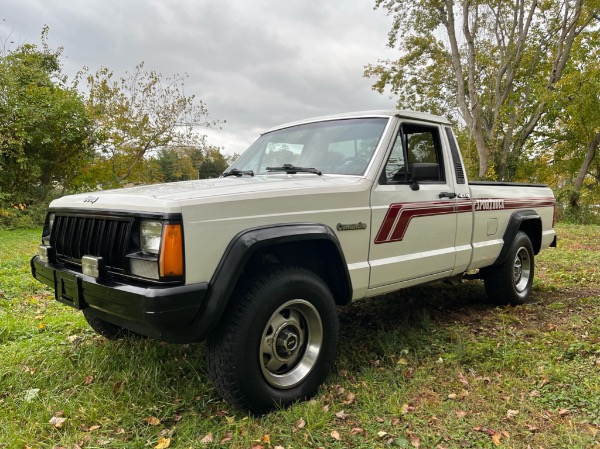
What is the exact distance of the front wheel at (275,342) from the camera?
2.48 metres

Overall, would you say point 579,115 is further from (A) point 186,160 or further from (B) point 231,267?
(B) point 231,267

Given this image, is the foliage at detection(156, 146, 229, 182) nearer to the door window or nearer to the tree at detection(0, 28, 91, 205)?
the tree at detection(0, 28, 91, 205)

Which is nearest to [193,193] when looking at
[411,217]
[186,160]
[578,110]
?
[411,217]

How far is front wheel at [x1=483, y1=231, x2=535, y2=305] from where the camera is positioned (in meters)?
4.84

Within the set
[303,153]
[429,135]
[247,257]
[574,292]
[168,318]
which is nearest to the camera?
[168,318]

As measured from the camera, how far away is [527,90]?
19078 mm

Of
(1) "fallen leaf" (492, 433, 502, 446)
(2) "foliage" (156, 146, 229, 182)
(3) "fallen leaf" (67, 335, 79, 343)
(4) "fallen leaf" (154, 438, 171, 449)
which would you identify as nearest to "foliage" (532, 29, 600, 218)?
(2) "foliage" (156, 146, 229, 182)

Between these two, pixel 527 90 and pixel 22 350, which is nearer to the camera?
pixel 22 350

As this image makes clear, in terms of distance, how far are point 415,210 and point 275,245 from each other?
141 cm

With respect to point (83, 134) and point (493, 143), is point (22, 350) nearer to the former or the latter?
point (83, 134)

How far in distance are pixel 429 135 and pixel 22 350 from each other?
393 centimetres

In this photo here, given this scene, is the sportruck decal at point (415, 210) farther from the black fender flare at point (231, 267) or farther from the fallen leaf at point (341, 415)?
the fallen leaf at point (341, 415)

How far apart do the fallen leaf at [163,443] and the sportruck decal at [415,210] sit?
Answer: 1.87 meters

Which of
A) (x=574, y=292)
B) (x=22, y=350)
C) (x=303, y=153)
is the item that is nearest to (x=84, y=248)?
(x=22, y=350)
